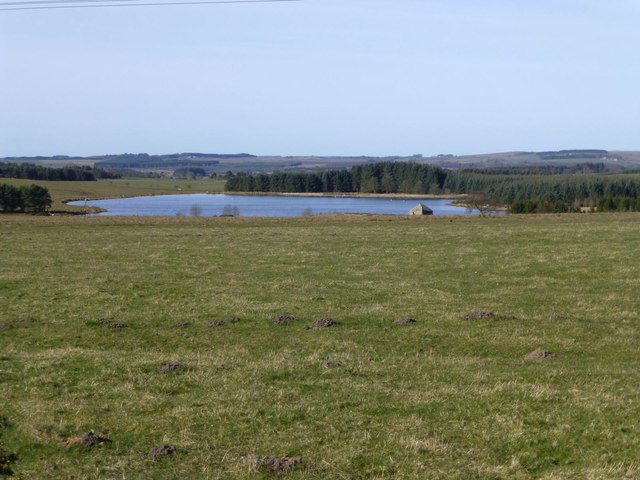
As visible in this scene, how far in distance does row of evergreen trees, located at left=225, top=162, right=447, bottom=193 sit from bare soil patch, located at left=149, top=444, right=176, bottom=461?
109m

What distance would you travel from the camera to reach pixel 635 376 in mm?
11656

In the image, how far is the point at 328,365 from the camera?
12.6m

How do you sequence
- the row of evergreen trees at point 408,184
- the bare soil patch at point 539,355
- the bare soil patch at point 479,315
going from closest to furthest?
the bare soil patch at point 539,355 < the bare soil patch at point 479,315 < the row of evergreen trees at point 408,184

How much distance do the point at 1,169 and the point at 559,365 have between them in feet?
478

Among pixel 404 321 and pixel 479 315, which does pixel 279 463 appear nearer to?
pixel 404 321

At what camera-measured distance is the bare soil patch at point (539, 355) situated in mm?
13445

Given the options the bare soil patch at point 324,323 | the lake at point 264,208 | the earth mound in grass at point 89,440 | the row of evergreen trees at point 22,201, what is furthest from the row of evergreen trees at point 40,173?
the earth mound in grass at point 89,440

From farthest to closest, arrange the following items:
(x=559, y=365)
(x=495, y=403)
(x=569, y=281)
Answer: (x=569, y=281)
(x=559, y=365)
(x=495, y=403)

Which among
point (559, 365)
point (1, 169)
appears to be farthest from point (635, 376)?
point (1, 169)

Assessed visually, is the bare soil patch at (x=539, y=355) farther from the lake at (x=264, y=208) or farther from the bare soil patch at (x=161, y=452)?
the lake at (x=264, y=208)

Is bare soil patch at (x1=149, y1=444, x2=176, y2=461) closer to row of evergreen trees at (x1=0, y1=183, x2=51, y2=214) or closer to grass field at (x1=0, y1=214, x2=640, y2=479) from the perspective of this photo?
grass field at (x1=0, y1=214, x2=640, y2=479)

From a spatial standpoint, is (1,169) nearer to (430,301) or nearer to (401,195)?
(401,195)

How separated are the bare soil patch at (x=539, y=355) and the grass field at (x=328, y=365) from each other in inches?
6.6

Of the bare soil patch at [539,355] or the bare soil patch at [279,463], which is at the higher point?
the bare soil patch at [279,463]
